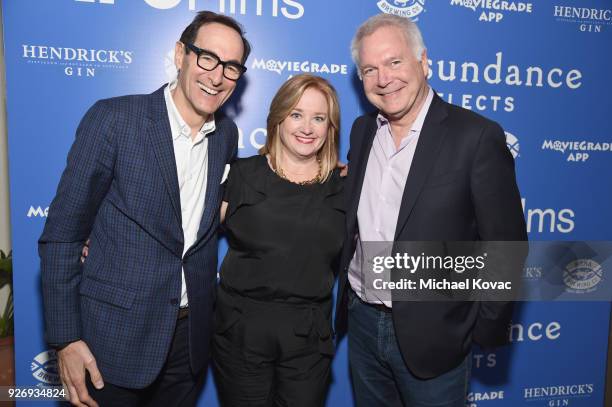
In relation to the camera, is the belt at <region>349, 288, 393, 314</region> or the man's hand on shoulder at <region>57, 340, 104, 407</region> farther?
the belt at <region>349, 288, 393, 314</region>

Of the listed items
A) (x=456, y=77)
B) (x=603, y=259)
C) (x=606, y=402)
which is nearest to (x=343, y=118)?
(x=456, y=77)

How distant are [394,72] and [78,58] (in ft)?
5.09

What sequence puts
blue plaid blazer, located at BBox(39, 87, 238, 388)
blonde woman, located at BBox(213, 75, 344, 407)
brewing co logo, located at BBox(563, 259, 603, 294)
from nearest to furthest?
blue plaid blazer, located at BBox(39, 87, 238, 388)
blonde woman, located at BBox(213, 75, 344, 407)
brewing co logo, located at BBox(563, 259, 603, 294)

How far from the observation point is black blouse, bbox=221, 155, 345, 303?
1.86m

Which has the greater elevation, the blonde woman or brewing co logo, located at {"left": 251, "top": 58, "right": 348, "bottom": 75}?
brewing co logo, located at {"left": 251, "top": 58, "right": 348, "bottom": 75}

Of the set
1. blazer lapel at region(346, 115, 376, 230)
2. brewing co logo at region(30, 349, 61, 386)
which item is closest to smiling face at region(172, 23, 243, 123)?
blazer lapel at region(346, 115, 376, 230)

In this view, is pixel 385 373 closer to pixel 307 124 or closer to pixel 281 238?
pixel 281 238

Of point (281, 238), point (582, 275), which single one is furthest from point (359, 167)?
point (582, 275)

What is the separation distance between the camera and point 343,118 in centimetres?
243

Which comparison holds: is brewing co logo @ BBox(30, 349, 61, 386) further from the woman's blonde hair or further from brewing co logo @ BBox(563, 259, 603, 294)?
brewing co logo @ BBox(563, 259, 603, 294)

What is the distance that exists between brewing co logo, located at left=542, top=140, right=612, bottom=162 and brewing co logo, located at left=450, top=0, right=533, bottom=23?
0.79 metres

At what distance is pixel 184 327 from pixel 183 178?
23.8 inches

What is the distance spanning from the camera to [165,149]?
158cm

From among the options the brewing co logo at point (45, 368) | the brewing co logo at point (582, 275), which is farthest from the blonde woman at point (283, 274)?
the brewing co logo at point (582, 275)
